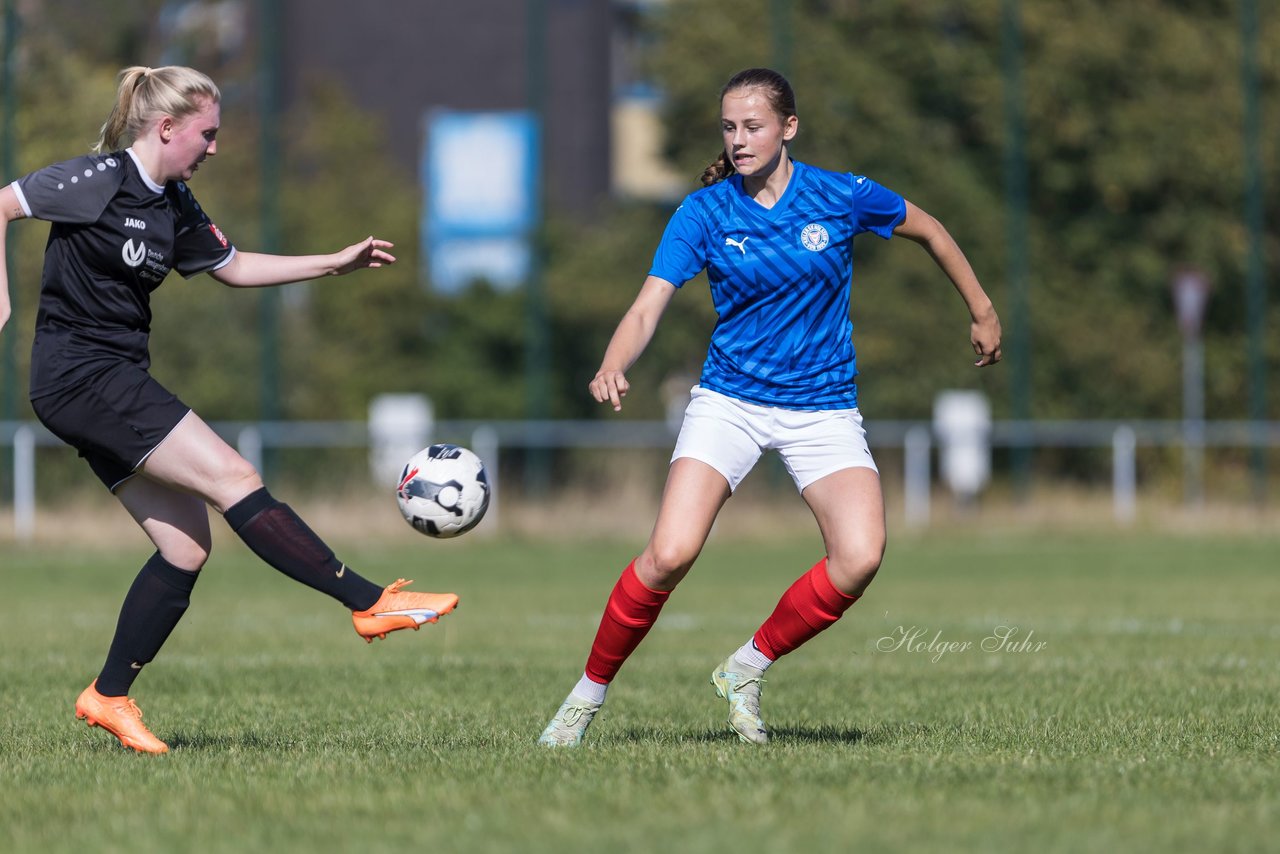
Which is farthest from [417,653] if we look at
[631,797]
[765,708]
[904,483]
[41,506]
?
[904,483]

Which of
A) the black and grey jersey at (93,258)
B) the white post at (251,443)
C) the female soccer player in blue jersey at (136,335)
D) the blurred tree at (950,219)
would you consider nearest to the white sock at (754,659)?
the female soccer player in blue jersey at (136,335)

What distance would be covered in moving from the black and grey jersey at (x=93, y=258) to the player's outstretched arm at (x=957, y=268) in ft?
7.99

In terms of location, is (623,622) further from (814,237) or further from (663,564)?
(814,237)

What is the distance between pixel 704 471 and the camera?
22.0ft

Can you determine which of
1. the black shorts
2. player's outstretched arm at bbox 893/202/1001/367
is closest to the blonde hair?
the black shorts

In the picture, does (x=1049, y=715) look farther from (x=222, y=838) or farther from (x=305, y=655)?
(x=305, y=655)

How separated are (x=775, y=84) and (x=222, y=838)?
3.11 meters

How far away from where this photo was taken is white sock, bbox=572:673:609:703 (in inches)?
268

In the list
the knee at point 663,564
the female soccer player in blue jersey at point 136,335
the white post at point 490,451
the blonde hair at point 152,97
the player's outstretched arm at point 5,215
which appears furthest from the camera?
the white post at point 490,451

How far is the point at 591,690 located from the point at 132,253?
200cm

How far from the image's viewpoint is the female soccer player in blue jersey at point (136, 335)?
6340 mm

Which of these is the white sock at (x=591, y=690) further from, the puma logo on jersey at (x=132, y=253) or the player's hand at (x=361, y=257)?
the puma logo on jersey at (x=132, y=253)

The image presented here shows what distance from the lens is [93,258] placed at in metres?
6.36

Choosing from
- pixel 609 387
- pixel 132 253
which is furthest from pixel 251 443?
pixel 609 387
